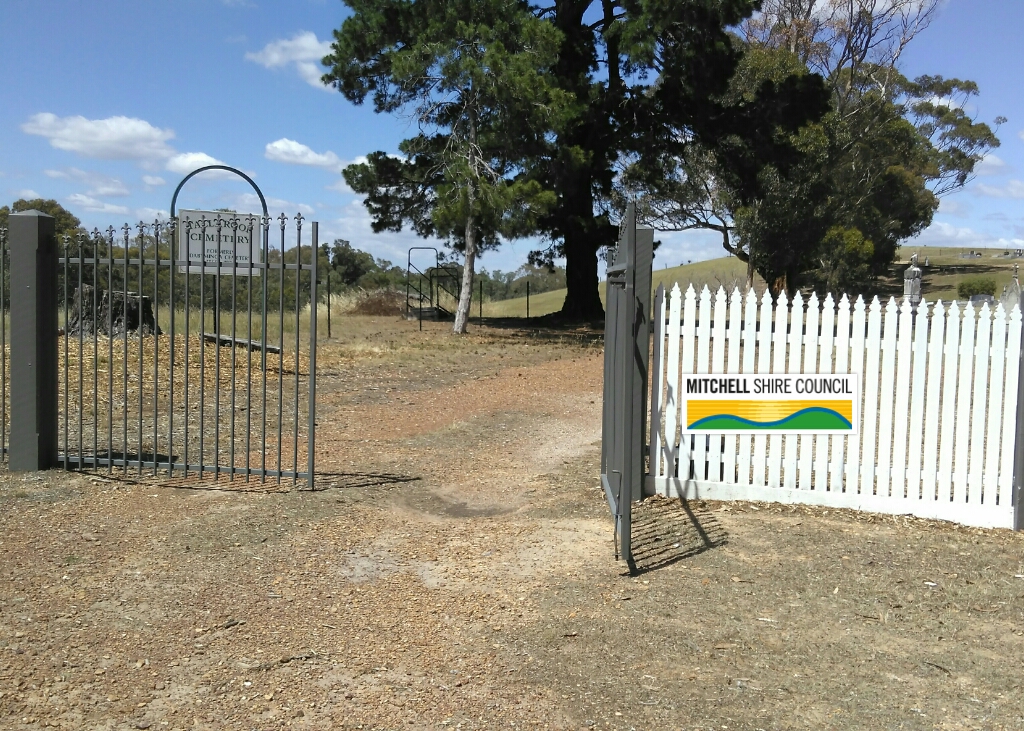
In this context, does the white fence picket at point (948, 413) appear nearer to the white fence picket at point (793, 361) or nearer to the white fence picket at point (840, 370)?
the white fence picket at point (840, 370)

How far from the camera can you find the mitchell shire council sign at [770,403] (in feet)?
21.9

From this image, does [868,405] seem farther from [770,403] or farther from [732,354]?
[732,354]

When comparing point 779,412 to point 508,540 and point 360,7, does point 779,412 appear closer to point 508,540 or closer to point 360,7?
point 508,540

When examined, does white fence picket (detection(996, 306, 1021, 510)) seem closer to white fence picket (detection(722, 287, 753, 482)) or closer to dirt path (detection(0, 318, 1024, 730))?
dirt path (detection(0, 318, 1024, 730))

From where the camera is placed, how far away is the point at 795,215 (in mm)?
41062

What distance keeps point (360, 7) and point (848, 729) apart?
932 inches

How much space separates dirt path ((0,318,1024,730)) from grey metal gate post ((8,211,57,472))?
32 cm

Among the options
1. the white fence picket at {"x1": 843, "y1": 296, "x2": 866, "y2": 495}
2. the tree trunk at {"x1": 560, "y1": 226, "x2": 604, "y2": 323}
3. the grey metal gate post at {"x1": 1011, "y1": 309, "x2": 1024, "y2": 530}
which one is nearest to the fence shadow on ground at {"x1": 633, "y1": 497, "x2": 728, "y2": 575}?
the white fence picket at {"x1": 843, "y1": 296, "x2": 866, "y2": 495}

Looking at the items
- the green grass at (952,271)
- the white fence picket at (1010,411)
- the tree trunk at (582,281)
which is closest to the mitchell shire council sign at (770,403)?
the white fence picket at (1010,411)

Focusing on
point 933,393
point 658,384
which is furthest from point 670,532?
point 933,393

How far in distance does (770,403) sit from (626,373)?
5.23 feet

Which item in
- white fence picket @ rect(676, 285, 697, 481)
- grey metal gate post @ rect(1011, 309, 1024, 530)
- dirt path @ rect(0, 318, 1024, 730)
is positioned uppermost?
white fence picket @ rect(676, 285, 697, 481)

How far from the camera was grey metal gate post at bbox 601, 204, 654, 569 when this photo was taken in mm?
5645

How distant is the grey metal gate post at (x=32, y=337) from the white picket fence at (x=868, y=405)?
4.68 meters
